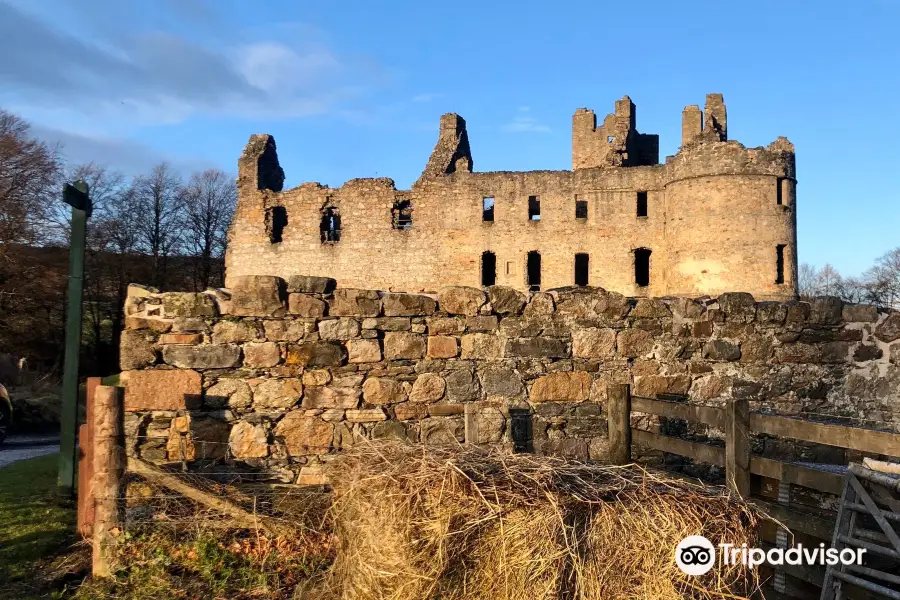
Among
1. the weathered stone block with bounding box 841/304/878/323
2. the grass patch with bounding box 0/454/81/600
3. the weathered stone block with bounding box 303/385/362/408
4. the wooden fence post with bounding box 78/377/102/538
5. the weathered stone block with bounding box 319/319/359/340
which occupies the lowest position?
the grass patch with bounding box 0/454/81/600

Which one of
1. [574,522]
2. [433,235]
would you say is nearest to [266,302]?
[574,522]

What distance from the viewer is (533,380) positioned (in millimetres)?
6992

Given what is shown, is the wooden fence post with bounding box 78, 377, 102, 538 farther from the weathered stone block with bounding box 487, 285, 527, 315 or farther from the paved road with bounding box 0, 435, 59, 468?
the paved road with bounding box 0, 435, 59, 468

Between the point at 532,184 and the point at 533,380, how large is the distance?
26.6 metres

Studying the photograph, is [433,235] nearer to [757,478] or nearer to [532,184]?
[532,184]

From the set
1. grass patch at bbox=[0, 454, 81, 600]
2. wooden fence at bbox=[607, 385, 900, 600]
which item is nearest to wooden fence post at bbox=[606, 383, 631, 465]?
wooden fence at bbox=[607, 385, 900, 600]

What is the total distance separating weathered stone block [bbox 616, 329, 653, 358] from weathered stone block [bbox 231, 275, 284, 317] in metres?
3.28

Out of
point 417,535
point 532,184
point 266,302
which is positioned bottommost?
point 417,535

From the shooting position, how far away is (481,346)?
22.7 ft

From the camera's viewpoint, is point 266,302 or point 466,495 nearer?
point 466,495

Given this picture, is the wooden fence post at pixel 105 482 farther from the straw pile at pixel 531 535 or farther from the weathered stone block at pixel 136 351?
the straw pile at pixel 531 535

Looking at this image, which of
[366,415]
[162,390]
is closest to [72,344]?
[162,390]

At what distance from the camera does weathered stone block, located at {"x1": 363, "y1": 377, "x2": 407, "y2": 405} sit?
21.8 ft

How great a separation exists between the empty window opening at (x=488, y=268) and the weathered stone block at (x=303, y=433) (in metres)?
Result: 27.0
